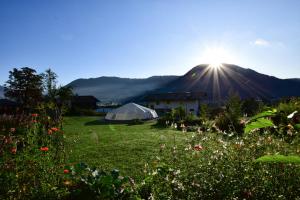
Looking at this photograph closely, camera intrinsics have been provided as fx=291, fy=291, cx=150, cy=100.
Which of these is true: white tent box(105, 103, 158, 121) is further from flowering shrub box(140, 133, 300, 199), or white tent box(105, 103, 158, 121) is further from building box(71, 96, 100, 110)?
building box(71, 96, 100, 110)

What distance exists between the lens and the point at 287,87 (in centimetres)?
13212

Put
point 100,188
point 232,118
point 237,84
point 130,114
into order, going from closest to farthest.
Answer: point 100,188 < point 232,118 < point 130,114 < point 237,84

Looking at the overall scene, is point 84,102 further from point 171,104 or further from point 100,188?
point 100,188

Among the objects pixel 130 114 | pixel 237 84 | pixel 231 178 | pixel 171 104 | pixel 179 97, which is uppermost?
pixel 237 84

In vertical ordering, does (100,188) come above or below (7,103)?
below

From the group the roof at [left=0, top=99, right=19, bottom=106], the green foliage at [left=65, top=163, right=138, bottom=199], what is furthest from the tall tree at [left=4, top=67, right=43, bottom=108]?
the green foliage at [left=65, top=163, right=138, bottom=199]

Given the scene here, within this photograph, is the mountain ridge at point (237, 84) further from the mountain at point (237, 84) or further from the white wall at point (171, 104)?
the white wall at point (171, 104)

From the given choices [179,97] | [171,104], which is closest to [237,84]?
[171,104]

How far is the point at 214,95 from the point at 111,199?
11649cm

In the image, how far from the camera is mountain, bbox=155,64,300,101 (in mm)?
123562

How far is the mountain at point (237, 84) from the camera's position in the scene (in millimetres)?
123562

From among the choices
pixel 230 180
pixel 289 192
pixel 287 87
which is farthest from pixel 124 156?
pixel 287 87

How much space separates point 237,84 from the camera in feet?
443

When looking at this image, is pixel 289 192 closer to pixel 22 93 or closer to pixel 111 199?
pixel 111 199
